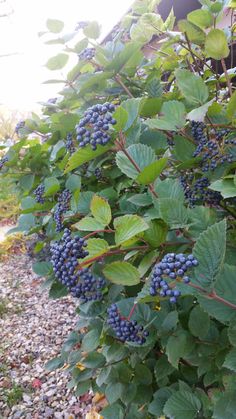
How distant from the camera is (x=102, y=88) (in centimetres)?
117

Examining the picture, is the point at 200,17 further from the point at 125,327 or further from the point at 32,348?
the point at 32,348

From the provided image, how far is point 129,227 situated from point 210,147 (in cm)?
35

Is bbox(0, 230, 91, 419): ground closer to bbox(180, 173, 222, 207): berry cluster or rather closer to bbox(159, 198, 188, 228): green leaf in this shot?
bbox(180, 173, 222, 207): berry cluster

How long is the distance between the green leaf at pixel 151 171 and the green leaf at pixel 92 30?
23.9 inches

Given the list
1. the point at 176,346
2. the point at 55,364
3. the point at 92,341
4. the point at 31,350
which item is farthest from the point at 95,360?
the point at 31,350

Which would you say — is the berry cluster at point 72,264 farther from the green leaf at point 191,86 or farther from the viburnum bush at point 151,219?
the green leaf at point 191,86

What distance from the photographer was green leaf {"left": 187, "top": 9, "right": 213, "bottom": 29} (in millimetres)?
1102

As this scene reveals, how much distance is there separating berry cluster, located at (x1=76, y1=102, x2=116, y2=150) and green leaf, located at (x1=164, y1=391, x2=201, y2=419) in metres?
0.71

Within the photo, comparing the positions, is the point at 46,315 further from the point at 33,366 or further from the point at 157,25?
the point at 157,25

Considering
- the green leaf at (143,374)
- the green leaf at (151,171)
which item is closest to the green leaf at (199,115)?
the green leaf at (151,171)

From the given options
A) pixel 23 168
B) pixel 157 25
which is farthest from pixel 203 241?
pixel 23 168

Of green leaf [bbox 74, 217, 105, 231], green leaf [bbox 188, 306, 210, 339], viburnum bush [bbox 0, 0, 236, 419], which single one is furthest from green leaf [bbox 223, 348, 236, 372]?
green leaf [bbox 74, 217, 105, 231]

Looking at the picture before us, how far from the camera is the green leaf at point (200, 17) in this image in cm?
110

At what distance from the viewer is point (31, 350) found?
309 centimetres
